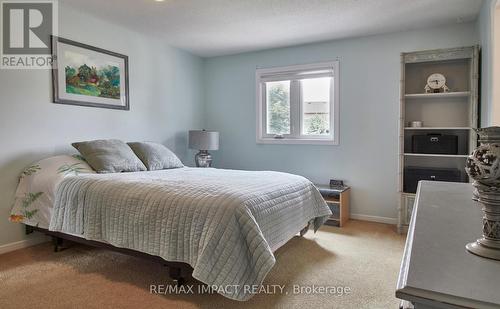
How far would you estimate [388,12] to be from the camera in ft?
10.9

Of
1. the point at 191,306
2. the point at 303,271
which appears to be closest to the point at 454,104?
the point at 303,271

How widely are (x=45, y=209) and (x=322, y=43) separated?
147 inches

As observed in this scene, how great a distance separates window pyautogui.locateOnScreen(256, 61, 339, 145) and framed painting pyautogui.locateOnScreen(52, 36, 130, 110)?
77.4 inches

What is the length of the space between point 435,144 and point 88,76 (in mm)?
3882

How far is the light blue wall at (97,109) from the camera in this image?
2.94 meters

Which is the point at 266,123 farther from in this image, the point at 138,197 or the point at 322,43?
the point at 138,197

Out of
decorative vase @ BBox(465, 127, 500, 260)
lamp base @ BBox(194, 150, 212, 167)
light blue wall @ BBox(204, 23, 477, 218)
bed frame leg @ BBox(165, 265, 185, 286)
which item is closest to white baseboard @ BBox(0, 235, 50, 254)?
bed frame leg @ BBox(165, 265, 185, 286)

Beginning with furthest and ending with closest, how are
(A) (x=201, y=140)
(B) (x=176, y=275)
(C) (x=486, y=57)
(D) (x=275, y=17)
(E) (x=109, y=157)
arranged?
(A) (x=201, y=140)
(D) (x=275, y=17)
(E) (x=109, y=157)
(C) (x=486, y=57)
(B) (x=176, y=275)

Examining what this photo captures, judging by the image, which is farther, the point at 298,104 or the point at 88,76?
the point at 298,104

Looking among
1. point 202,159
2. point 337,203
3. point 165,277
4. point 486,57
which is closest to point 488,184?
point 165,277

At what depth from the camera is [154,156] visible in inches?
144

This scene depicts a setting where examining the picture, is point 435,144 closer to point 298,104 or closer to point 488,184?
point 298,104

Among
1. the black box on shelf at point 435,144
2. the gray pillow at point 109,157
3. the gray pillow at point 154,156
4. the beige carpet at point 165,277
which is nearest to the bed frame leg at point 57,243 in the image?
the beige carpet at point 165,277

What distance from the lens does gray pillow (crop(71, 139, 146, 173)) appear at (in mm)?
3107
